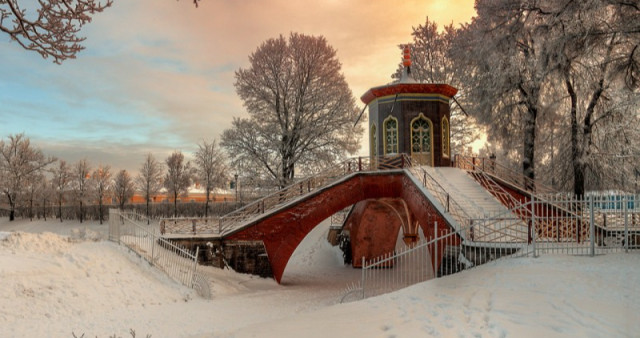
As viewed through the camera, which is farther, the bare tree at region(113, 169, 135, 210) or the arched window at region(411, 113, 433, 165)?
the bare tree at region(113, 169, 135, 210)

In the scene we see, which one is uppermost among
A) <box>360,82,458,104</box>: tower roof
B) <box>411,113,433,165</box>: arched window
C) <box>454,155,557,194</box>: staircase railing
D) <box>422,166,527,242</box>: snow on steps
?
<box>360,82,458,104</box>: tower roof

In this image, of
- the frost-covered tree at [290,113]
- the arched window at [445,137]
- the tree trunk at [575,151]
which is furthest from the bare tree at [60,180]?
the tree trunk at [575,151]

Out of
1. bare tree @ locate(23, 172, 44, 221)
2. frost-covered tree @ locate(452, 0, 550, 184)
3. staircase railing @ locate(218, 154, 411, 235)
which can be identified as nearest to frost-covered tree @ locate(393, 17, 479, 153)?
frost-covered tree @ locate(452, 0, 550, 184)

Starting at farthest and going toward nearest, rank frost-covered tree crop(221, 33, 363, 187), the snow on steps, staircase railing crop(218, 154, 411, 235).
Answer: frost-covered tree crop(221, 33, 363, 187), staircase railing crop(218, 154, 411, 235), the snow on steps

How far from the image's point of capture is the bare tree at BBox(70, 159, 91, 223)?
4900 centimetres

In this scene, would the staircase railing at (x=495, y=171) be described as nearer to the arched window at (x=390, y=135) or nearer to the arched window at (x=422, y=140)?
the arched window at (x=422, y=140)

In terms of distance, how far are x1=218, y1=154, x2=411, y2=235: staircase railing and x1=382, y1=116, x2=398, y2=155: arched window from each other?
1226mm

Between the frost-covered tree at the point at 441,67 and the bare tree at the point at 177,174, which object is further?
the bare tree at the point at 177,174

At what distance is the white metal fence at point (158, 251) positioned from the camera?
1541 cm

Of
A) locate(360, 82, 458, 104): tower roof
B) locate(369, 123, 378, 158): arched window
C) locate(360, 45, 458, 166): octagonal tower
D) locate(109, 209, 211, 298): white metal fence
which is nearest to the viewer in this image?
locate(109, 209, 211, 298): white metal fence

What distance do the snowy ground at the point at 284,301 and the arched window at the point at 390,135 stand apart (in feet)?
25.1

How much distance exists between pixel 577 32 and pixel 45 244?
58.0 ft

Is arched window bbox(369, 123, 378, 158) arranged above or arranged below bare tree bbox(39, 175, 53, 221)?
above

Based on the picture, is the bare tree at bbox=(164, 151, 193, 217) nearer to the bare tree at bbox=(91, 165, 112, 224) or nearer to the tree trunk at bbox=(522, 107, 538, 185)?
the bare tree at bbox=(91, 165, 112, 224)
